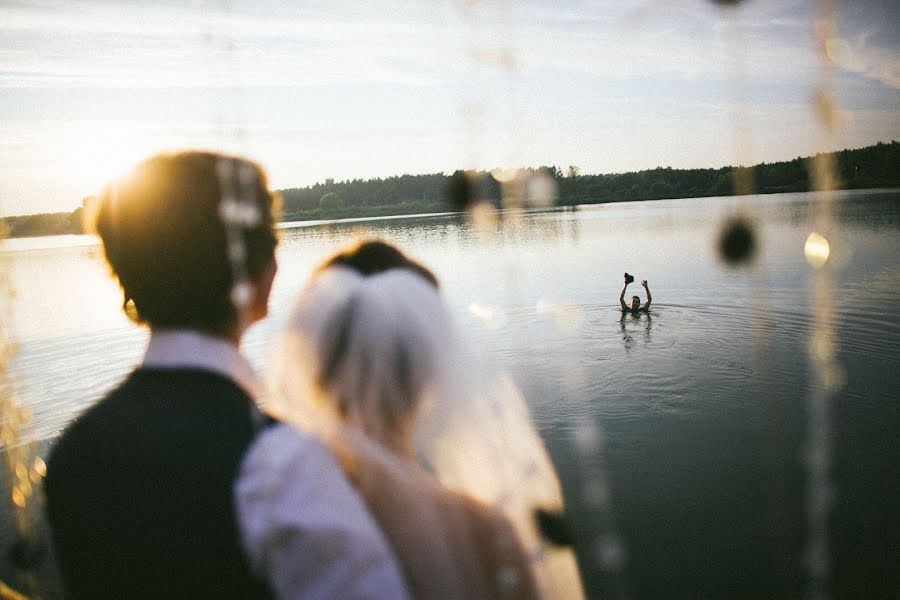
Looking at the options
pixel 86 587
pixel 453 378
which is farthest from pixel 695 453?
pixel 86 587

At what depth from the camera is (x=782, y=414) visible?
10.5m

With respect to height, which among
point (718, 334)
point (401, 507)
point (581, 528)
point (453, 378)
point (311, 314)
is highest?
point (311, 314)

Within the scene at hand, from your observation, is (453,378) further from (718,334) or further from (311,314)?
(718,334)

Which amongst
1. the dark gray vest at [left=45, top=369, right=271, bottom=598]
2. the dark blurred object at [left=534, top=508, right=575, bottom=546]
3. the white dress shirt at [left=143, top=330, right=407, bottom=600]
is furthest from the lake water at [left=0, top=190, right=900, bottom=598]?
the white dress shirt at [left=143, top=330, right=407, bottom=600]

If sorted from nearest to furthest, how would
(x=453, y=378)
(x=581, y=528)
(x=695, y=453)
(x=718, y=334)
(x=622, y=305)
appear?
(x=453, y=378), (x=581, y=528), (x=695, y=453), (x=718, y=334), (x=622, y=305)

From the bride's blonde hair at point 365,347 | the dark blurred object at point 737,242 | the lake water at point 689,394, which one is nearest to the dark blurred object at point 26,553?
the lake water at point 689,394

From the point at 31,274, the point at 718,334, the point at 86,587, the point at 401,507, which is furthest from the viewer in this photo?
the point at 31,274

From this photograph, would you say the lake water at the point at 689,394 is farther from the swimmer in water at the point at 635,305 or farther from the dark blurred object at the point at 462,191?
the swimmer in water at the point at 635,305

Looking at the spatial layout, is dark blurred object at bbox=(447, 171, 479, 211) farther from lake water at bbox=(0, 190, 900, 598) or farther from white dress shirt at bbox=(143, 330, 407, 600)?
white dress shirt at bbox=(143, 330, 407, 600)

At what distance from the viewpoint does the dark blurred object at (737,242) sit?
1.51m

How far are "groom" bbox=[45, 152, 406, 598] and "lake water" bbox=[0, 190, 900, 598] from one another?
14.0 inches

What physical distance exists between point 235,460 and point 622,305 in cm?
1752

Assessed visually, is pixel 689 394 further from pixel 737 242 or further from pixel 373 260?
pixel 373 260

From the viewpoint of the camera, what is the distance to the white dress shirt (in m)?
0.85
